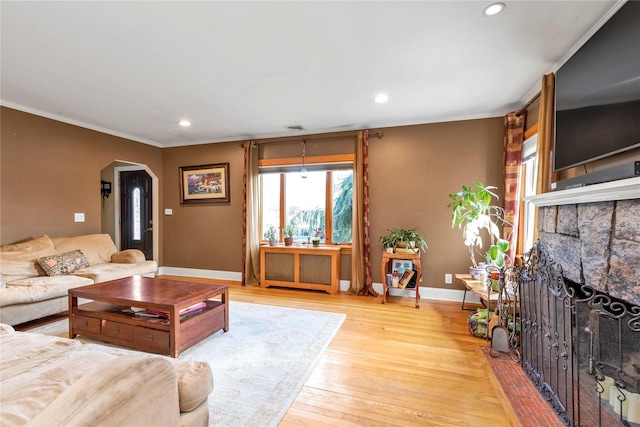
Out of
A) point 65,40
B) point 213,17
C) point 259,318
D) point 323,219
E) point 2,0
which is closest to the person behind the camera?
point 2,0

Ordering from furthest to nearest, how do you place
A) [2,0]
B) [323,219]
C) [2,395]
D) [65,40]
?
[323,219]
[65,40]
[2,0]
[2,395]

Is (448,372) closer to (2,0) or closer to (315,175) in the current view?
(315,175)

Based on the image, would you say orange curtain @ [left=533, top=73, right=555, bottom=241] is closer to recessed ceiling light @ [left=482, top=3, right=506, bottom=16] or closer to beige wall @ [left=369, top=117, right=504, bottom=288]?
recessed ceiling light @ [left=482, top=3, right=506, bottom=16]

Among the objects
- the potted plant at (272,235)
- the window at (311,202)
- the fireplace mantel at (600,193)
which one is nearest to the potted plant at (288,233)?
the window at (311,202)

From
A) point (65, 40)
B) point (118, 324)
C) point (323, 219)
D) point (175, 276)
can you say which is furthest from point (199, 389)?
point (175, 276)

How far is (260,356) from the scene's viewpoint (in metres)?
2.27

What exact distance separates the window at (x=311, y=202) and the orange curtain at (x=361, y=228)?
0.27 metres

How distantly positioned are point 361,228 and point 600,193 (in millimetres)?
2854

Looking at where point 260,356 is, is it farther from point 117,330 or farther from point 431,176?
point 431,176

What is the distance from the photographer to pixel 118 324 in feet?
7.61

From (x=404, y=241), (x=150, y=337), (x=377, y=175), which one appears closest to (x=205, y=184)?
(x=377, y=175)

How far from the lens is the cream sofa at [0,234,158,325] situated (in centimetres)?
263

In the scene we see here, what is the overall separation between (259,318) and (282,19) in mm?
2783

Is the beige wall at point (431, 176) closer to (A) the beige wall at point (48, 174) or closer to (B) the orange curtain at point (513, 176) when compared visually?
(B) the orange curtain at point (513, 176)
